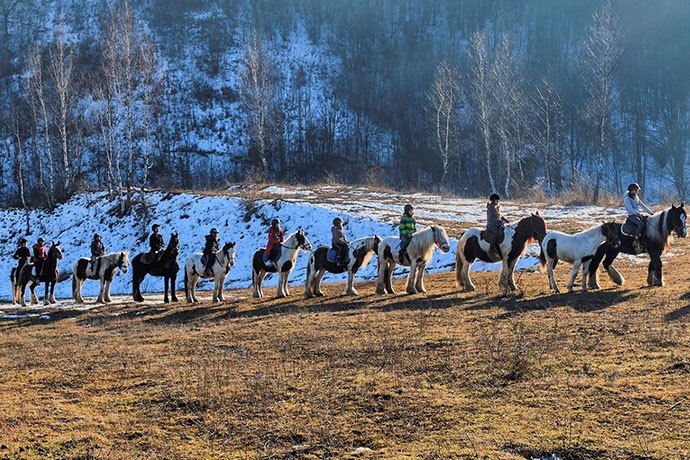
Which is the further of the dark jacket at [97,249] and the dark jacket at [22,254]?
the dark jacket at [22,254]

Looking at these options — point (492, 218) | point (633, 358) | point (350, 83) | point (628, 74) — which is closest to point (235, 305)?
point (492, 218)

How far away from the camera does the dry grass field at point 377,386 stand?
20.6ft

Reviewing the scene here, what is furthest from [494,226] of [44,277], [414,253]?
[44,277]

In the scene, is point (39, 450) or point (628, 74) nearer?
point (39, 450)

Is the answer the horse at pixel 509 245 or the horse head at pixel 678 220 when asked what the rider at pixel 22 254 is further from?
the horse head at pixel 678 220

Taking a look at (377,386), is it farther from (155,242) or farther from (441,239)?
(155,242)

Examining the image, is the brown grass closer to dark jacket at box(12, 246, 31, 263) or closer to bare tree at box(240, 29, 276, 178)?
dark jacket at box(12, 246, 31, 263)

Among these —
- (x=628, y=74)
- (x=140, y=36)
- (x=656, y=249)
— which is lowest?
(x=656, y=249)

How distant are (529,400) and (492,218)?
9675mm

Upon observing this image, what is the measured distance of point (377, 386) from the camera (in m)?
8.03

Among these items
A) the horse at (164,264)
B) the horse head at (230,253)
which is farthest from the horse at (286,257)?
the horse at (164,264)

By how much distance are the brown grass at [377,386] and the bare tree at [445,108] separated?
128ft

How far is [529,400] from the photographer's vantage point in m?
7.14

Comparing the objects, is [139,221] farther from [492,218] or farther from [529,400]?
[529,400]
